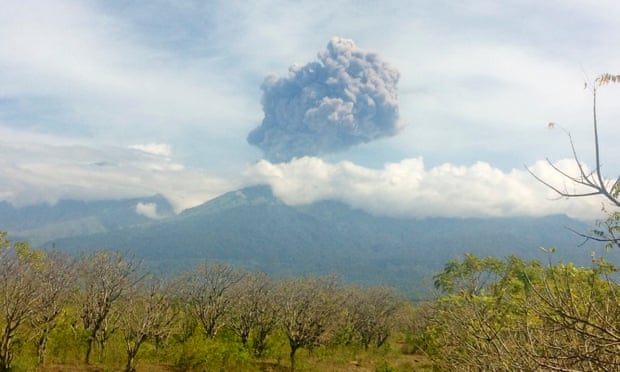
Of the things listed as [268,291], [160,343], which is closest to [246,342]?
[268,291]

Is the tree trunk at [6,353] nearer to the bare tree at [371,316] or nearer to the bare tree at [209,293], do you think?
the bare tree at [209,293]

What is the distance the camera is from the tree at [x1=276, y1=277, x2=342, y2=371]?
2872 cm

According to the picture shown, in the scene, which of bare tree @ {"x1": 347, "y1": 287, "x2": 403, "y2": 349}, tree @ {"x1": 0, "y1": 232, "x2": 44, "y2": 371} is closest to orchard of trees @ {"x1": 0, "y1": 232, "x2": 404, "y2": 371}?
tree @ {"x1": 0, "y1": 232, "x2": 44, "y2": 371}

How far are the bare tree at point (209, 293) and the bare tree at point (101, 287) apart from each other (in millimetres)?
6923

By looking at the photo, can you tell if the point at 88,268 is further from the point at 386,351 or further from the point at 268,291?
the point at 386,351

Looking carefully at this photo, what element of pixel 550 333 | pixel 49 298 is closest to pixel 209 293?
pixel 49 298

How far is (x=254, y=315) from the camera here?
107ft

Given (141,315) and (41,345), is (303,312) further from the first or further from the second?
(41,345)

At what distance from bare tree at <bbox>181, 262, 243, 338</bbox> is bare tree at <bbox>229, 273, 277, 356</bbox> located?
1040mm

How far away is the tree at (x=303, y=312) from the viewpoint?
94.2 ft

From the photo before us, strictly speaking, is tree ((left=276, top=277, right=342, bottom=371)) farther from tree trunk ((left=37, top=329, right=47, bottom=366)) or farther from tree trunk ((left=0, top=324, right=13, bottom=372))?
tree trunk ((left=0, top=324, right=13, bottom=372))

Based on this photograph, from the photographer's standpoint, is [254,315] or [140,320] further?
[254,315]

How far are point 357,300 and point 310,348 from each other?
14305 millimetres

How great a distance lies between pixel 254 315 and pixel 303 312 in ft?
16.1
